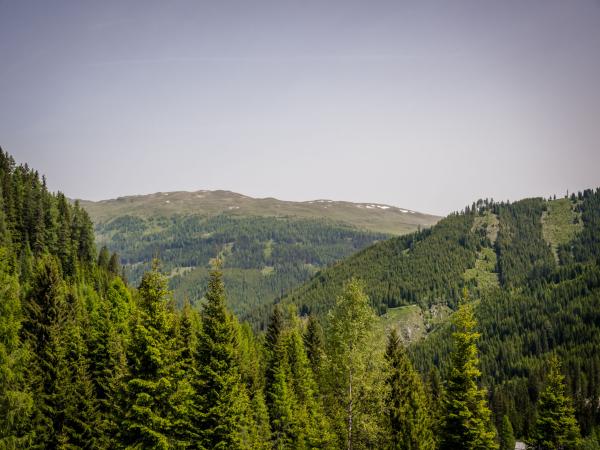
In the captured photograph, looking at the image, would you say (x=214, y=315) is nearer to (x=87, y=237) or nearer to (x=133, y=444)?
(x=133, y=444)

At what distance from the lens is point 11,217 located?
320 ft

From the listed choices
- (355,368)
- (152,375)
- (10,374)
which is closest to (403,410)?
(355,368)

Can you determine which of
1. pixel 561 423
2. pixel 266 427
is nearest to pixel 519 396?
pixel 561 423

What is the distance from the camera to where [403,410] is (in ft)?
124

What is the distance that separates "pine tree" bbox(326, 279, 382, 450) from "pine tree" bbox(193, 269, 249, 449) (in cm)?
982

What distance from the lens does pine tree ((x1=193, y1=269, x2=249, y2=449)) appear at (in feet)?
97.2

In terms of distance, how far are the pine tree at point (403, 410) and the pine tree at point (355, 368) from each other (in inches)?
52.8

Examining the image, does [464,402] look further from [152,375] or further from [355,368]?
[152,375]

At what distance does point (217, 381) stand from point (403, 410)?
56.3 feet

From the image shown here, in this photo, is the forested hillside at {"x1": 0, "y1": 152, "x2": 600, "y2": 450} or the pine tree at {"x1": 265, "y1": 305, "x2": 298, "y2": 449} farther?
the pine tree at {"x1": 265, "y1": 305, "x2": 298, "y2": 449}

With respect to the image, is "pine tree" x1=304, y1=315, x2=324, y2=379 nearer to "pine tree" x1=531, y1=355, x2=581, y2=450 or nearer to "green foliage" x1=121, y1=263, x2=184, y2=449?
"pine tree" x1=531, y1=355, x2=581, y2=450

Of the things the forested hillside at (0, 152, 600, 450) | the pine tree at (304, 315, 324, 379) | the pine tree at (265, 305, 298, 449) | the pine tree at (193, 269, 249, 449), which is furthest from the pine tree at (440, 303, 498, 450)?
the pine tree at (304, 315, 324, 379)

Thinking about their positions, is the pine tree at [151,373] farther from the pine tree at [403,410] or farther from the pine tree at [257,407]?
the pine tree at [403,410]

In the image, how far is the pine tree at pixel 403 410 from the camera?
3694cm
